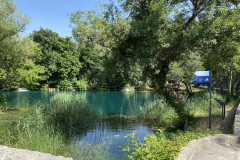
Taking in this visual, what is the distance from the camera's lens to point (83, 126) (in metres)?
7.63

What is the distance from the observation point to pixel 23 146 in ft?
14.4

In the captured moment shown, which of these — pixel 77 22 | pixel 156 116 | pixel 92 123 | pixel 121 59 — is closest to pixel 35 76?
pixel 77 22

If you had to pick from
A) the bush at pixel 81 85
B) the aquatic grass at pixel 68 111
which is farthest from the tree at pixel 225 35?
the bush at pixel 81 85

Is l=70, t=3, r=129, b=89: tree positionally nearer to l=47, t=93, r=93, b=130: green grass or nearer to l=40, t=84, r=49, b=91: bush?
l=47, t=93, r=93, b=130: green grass

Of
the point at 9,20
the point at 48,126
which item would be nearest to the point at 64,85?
the point at 9,20

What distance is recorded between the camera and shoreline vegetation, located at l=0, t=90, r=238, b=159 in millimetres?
2827

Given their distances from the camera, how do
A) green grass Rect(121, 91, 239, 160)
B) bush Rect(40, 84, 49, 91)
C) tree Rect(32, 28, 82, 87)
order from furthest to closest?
1. bush Rect(40, 84, 49, 91)
2. tree Rect(32, 28, 82, 87)
3. green grass Rect(121, 91, 239, 160)

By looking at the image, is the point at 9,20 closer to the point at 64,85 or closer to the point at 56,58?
the point at 56,58

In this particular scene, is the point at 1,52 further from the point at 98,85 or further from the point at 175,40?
the point at 98,85

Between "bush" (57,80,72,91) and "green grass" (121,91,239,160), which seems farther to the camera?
"bush" (57,80,72,91)

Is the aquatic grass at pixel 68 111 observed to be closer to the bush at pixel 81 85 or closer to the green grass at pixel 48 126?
the green grass at pixel 48 126

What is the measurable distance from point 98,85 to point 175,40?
89.1 feet

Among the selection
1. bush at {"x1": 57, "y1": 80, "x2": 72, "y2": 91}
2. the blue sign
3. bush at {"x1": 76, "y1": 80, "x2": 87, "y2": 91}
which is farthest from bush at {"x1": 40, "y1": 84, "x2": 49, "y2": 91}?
the blue sign

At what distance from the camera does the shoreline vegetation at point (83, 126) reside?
2827 mm
